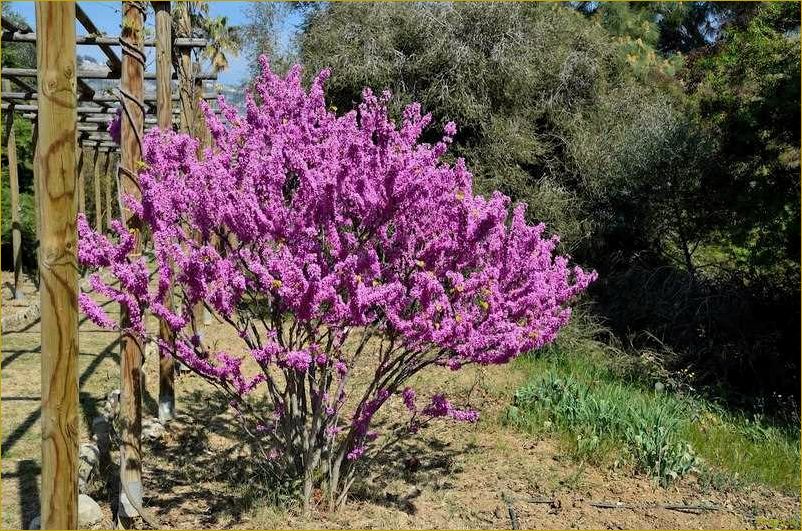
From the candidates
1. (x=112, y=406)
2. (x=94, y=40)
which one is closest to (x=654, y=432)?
(x=112, y=406)

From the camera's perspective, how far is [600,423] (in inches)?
223

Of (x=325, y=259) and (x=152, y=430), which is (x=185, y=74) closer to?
(x=152, y=430)

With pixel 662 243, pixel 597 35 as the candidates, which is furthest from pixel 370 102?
pixel 597 35

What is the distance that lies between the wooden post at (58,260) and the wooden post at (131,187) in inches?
38.8

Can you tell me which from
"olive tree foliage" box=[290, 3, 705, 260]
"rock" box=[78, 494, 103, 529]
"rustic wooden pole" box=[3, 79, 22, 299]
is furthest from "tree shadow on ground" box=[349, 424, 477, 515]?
"rustic wooden pole" box=[3, 79, 22, 299]

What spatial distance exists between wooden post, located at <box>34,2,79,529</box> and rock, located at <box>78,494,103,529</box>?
1.10 meters

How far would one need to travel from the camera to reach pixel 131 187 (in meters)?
3.79

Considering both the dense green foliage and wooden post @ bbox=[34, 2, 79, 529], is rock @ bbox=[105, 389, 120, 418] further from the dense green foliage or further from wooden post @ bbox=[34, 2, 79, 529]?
the dense green foliage

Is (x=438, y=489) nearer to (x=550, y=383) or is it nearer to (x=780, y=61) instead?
(x=550, y=383)

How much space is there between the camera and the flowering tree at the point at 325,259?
11.4ft

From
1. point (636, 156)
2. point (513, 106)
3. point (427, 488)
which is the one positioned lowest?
point (427, 488)

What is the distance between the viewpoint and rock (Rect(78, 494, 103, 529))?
3.76m

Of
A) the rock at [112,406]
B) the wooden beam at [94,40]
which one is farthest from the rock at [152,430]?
the wooden beam at [94,40]

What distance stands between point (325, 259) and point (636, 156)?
787 centimetres
